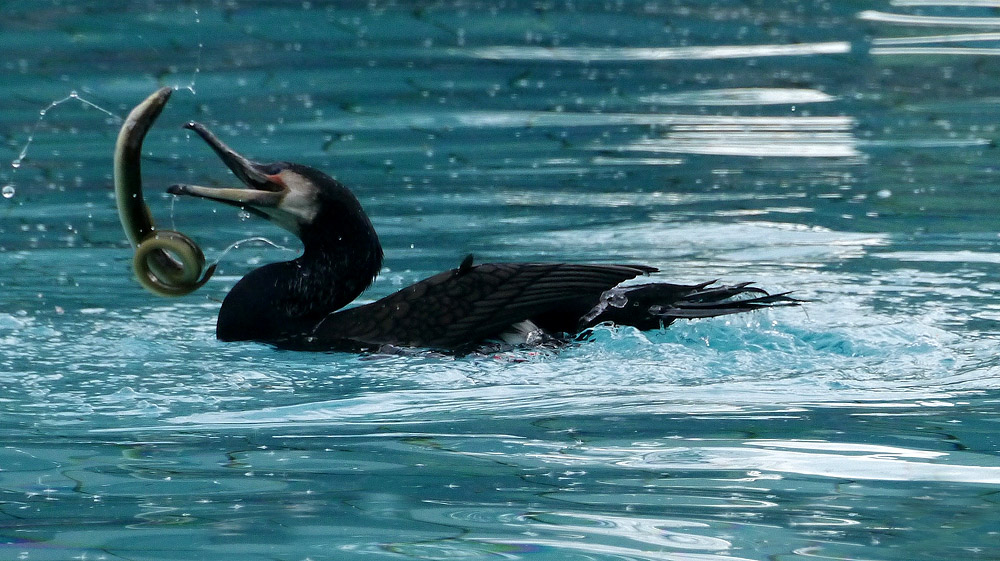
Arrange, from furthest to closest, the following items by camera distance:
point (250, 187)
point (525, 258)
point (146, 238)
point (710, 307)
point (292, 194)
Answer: point (525, 258) → point (250, 187) → point (292, 194) → point (710, 307) → point (146, 238)

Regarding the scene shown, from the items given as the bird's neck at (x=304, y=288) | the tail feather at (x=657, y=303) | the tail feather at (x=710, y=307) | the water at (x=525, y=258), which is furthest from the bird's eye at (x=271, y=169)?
the tail feather at (x=710, y=307)

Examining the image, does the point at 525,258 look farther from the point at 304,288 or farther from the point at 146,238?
the point at 146,238

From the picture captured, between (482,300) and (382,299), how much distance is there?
0.38 metres

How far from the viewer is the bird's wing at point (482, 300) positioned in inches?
205

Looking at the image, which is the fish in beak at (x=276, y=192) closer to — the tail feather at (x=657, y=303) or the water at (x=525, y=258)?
the water at (x=525, y=258)

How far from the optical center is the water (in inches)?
150

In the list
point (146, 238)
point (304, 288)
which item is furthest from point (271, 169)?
point (146, 238)

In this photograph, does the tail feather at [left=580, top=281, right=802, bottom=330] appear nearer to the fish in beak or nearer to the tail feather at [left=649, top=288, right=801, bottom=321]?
the tail feather at [left=649, top=288, right=801, bottom=321]

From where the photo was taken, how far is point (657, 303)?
17.6 ft

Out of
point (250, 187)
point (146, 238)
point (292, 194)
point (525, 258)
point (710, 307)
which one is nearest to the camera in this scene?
point (146, 238)

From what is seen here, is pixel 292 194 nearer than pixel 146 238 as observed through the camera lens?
No

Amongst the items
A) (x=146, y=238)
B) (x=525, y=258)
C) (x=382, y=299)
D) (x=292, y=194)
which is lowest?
(x=525, y=258)

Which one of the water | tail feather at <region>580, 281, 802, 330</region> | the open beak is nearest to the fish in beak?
the open beak

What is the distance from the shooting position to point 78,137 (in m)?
10.8
